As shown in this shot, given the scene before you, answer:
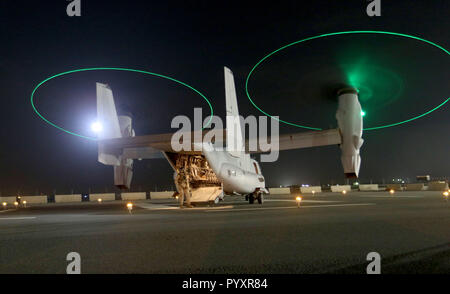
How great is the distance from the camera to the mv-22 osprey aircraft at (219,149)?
17.1m

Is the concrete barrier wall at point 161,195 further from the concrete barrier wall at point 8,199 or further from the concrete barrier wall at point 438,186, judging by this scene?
the concrete barrier wall at point 438,186

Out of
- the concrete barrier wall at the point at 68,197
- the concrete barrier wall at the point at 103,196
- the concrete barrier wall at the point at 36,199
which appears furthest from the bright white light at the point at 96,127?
the concrete barrier wall at the point at 68,197

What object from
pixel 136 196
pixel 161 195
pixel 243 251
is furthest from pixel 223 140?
pixel 161 195

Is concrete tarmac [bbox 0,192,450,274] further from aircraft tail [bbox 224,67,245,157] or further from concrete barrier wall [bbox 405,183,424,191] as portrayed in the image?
concrete barrier wall [bbox 405,183,424,191]

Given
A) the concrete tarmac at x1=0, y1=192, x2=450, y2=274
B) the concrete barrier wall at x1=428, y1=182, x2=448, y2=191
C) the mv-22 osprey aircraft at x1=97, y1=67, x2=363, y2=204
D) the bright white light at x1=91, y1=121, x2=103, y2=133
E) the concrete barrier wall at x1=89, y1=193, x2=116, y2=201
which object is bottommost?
the concrete barrier wall at x1=89, y1=193, x2=116, y2=201

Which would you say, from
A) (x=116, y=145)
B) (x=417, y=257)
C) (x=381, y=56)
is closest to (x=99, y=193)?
(x=116, y=145)

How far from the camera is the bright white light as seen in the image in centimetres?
2366

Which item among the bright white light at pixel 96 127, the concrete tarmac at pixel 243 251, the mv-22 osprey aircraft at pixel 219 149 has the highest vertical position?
the bright white light at pixel 96 127

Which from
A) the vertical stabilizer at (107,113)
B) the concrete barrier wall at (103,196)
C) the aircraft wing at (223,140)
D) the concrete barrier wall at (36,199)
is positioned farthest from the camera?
the concrete barrier wall at (103,196)

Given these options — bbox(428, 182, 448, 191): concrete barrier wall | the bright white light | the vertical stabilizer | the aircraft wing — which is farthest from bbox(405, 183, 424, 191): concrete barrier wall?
the bright white light

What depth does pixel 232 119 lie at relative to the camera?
Result: 21359 millimetres

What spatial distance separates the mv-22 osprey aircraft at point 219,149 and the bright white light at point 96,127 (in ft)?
0.80

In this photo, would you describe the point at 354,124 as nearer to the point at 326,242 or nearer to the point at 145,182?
the point at 326,242

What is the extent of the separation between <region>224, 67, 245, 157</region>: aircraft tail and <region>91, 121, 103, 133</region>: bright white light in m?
9.04
